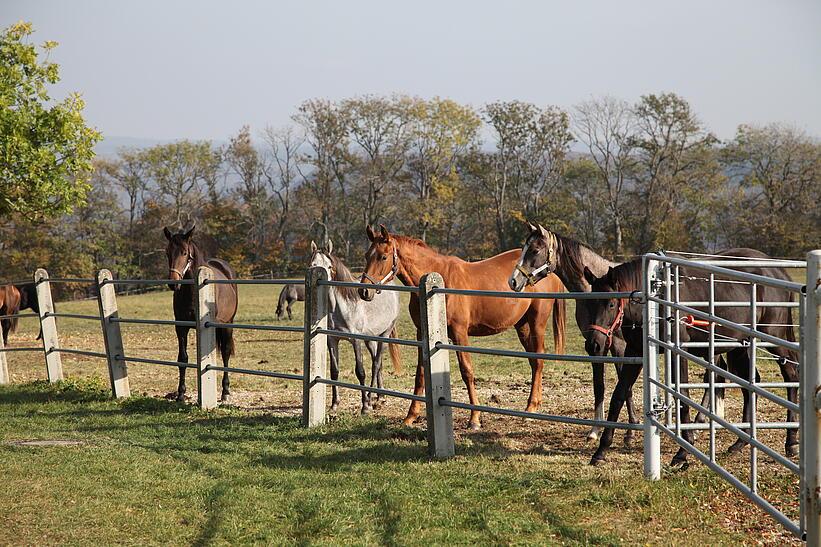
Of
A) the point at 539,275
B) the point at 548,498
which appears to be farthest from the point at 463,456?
the point at 539,275


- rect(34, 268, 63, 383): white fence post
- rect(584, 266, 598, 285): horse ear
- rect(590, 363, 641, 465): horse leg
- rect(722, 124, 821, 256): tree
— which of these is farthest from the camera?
rect(722, 124, 821, 256): tree

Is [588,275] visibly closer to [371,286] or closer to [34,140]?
[371,286]

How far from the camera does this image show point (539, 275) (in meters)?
7.70

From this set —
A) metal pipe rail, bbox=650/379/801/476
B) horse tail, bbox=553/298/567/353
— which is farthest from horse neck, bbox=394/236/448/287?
metal pipe rail, bbox=650/379/801/476

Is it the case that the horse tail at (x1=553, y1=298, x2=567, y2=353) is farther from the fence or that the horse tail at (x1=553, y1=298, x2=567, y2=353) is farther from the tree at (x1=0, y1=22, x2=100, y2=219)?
the tree at (x1=0, y1=22, x2=100, y2=219)

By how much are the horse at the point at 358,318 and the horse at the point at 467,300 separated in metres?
0.83

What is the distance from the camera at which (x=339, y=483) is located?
18.4 feet

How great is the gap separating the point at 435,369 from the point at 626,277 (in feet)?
5.64

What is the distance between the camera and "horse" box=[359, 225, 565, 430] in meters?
8.31

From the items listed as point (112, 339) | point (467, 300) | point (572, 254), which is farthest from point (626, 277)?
point (112, 339)

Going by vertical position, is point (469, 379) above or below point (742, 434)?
below

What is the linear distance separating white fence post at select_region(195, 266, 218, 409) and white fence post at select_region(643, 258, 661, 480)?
517cm

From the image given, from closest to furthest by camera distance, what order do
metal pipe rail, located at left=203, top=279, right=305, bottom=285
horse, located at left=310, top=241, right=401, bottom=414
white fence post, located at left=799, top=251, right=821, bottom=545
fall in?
1. white fence post, located at left=799, top=251, right=821, bottom=545
2. metal pipe rail, located at left=203, top=279, right=305, bottom=285
3. horse, located at left=310, top=241, right=401, bottom=414

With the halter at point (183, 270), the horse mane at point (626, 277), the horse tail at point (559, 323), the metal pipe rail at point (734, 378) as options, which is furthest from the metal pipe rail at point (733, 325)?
the halter at point (183, 270)
